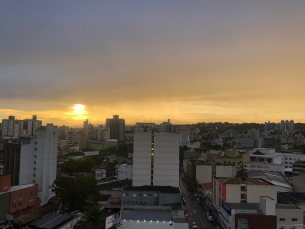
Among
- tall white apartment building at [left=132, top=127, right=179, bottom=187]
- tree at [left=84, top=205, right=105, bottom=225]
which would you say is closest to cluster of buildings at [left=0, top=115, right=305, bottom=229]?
tall white apartment building at [left=132, top=127, right=179, bottom=187]

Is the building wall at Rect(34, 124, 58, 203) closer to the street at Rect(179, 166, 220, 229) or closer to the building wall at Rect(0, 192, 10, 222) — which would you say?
the building wall at Rect(0, 192, 10, 222)

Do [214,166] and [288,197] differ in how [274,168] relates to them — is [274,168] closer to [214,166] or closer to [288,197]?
[214,166]

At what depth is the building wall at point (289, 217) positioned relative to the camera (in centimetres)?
2205

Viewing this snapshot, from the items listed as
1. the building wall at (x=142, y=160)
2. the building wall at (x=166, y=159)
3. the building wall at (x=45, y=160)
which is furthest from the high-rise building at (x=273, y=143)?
the building wall at (x=45, y=160)

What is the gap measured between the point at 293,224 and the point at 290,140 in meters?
104

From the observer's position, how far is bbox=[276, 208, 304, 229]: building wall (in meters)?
22.0

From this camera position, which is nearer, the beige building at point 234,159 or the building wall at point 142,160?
the building wall at point 142,160

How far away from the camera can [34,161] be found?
3428cm

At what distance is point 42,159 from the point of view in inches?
1350

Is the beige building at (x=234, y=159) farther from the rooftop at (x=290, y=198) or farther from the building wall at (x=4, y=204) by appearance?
the building wall at (x=4, y=204)

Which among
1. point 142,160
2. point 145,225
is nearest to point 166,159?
point 142,160

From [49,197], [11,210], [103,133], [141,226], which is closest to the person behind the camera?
[141,226]

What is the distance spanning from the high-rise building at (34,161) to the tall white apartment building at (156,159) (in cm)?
1193

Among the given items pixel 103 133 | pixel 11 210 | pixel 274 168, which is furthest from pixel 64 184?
pixel 103 133
